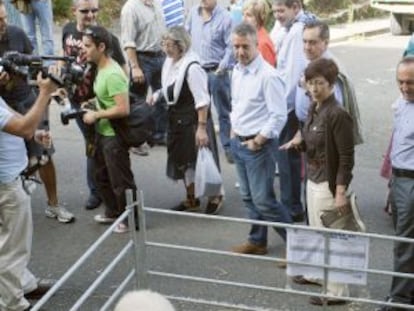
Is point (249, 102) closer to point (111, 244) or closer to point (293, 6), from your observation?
point (293, 6)

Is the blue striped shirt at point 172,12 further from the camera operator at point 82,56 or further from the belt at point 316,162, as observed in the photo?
the belt at point 316,162

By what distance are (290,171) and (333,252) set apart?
205 centimetres

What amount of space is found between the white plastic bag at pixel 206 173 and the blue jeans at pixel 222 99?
5.19 ft

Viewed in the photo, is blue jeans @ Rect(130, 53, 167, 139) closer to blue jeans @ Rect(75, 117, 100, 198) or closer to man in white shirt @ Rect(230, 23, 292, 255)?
blue jeans @ Rect(75, 117, 100, 198)

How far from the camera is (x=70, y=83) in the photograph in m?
4.09

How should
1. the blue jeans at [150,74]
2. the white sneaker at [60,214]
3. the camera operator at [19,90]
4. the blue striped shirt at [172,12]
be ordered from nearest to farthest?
the camera operator at [19,90] < the white sneaker at [60,214] < the blue jeans at [150,74] < the blue striped shirt at [172,12]

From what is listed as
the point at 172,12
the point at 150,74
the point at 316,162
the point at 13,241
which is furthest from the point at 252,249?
the point at 172,12

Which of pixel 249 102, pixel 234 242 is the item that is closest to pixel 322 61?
pixel 249 102

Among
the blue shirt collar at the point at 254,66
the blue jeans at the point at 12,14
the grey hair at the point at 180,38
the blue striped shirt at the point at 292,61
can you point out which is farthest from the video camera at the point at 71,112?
the blue jeans at the point at 12,14

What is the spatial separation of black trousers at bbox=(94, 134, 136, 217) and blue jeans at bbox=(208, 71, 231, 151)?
1896 millimetres

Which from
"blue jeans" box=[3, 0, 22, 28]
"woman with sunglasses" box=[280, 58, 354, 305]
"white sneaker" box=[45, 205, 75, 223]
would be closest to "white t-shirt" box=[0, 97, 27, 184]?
"woman with sunglasses" box=[280, 58, 354, 305]

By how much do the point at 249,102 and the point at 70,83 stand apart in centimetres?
124

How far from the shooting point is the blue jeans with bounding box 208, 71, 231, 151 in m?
7.13

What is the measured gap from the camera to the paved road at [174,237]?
461cm
